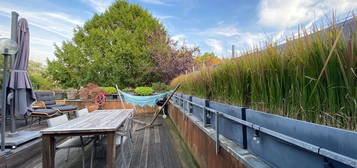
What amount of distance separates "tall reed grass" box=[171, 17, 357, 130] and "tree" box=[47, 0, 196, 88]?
32.6 ft

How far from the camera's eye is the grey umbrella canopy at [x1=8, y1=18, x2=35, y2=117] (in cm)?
265

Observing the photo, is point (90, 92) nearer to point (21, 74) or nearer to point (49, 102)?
point (49, 102)

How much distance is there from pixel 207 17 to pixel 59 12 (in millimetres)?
7771

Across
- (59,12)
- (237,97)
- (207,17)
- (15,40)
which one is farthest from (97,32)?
(237,97)

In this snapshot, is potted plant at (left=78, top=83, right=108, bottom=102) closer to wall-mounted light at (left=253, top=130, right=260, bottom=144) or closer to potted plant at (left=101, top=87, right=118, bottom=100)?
potted plant at (left=101, top=87, right=118, bottom=100)

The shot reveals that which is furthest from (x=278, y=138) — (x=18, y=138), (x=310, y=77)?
(x=18, y=138)

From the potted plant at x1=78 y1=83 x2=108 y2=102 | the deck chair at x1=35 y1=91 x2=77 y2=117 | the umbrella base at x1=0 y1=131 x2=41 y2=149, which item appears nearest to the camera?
the umbrella base at x1=0 y1=131 x2=41 y2=149

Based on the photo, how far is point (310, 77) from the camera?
0.84m

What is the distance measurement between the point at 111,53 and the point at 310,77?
39.6 ft

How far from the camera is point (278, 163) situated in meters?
0.88

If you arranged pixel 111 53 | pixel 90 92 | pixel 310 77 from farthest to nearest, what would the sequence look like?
pixel 111 53, pixel 90 92, pixel 310 77

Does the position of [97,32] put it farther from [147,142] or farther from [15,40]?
[147,142]

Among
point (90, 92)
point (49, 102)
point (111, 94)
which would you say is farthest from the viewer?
point (111, 94)

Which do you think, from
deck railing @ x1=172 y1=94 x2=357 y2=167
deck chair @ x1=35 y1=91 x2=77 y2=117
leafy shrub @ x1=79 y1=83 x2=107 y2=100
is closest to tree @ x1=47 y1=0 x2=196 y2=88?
leafy shrub @ x1=79 y1=83 x2=107 y2=100
